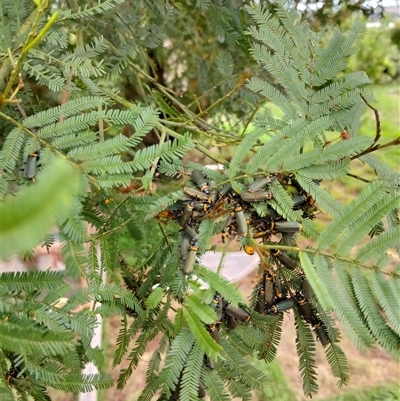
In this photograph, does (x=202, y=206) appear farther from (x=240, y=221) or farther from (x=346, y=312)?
(x=346, y=312)

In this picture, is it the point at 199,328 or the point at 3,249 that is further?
the point at 199,328

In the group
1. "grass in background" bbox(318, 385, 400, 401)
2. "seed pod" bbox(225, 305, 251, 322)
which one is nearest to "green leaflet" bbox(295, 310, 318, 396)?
"seed pod" bbox(225, 305, 251, 322)

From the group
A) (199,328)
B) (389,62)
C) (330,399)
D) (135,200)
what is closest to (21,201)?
(199,328)

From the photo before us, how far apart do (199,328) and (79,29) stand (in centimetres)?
77

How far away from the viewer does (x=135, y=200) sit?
2.21 feet

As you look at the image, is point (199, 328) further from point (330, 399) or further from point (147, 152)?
point (330, 399)

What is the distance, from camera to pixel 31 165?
60 centimetres

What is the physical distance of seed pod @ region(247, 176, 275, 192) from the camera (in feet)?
1.94

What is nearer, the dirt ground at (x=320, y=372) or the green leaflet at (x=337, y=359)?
the green leaflet at (x=337, y=359)

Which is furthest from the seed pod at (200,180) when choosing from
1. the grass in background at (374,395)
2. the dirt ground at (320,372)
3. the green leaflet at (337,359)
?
the grass in background at (374,395)

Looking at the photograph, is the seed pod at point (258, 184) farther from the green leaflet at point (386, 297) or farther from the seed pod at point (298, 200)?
the green leaflet at point (386, 297)

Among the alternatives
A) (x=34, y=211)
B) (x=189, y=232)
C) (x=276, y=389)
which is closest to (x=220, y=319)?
(x=189, y=232)

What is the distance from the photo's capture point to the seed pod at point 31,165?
59 centimetres

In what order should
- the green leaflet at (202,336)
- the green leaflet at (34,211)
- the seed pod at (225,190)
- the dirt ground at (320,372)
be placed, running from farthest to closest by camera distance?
1. the dirt ground at (320,372)
2. the seed pod at (225,190)
3. the green leaflet at (202,336)
4. the green leaflet at (34,211)
